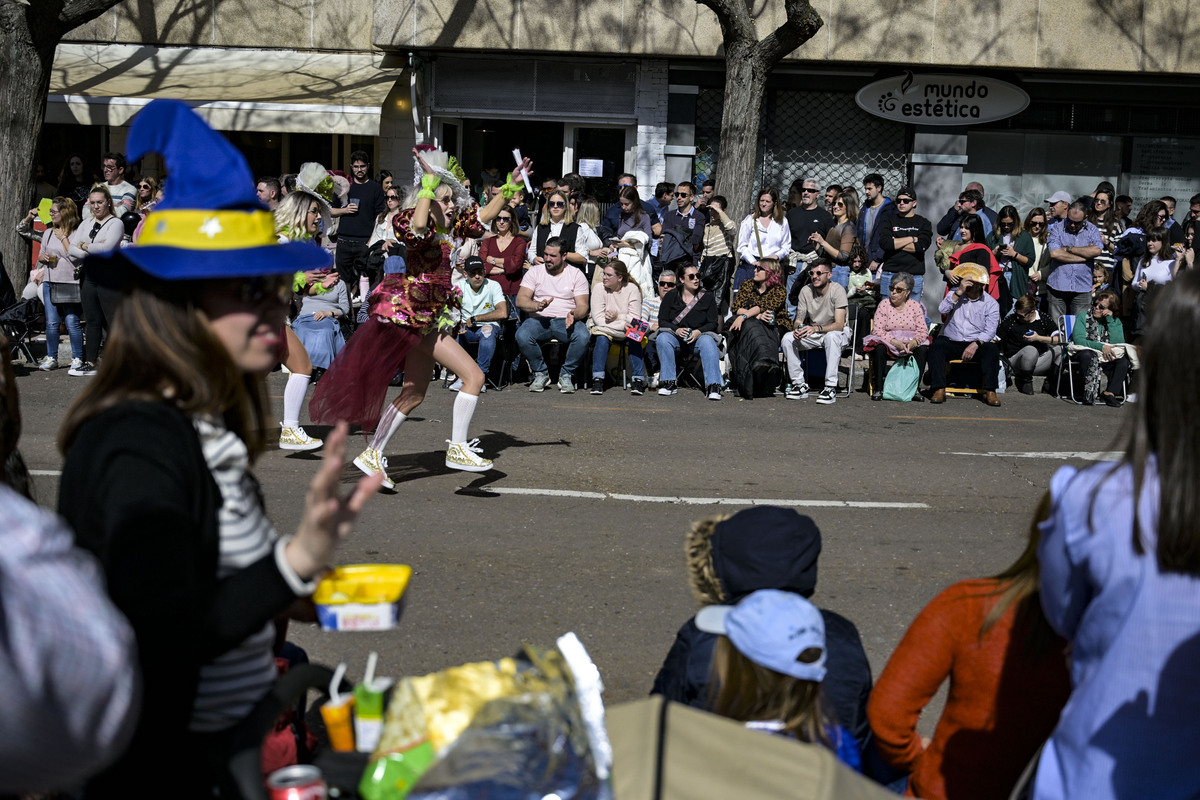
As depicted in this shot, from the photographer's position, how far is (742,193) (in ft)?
52.7

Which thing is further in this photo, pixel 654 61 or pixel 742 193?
pixel 654 61

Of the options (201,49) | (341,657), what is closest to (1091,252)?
(341,657)

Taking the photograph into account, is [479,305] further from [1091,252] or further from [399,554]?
[1091,252]

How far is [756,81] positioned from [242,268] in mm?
14521

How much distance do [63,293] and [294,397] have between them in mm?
5692

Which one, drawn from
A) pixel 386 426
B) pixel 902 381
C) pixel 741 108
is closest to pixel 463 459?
pixel 386 426

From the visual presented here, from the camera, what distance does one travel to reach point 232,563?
203 centimetres

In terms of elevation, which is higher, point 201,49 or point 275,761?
point 201,49

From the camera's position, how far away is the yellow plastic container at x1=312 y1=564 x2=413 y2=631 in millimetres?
2066

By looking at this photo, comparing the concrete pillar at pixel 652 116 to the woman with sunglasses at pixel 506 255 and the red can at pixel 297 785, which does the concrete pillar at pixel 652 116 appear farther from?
the red can at pixel 297 785

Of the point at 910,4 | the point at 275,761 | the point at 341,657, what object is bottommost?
the point at 341,657

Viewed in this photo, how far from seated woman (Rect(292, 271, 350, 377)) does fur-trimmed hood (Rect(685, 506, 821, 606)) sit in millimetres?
9504

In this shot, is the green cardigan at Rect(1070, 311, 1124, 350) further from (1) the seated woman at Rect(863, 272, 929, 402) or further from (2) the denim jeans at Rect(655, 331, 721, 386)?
(2) the denim jeans at Rect(655, 331, 721, 386)

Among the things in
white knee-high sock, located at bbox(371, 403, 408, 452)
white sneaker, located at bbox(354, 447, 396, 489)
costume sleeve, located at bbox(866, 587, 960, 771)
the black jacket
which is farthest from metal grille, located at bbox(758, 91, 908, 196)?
the black jacket
